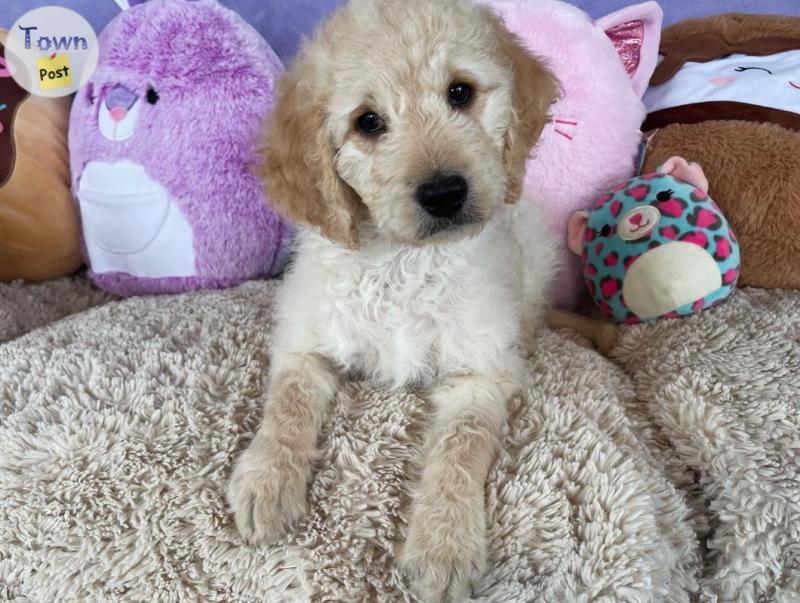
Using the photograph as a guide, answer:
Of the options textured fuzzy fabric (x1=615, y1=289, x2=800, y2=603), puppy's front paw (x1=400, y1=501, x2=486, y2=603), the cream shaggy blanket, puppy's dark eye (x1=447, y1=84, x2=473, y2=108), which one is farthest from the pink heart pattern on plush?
textured fuzzy fabric (x1=615, y1=289, x2=800, y2=603)

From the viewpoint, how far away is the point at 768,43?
2434mm

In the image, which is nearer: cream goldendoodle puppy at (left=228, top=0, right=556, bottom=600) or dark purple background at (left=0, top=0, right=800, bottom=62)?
cream goldendoodle puppy at (left=228, top=0, right=556, bottom=600)

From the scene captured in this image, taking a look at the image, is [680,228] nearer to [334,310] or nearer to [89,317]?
[334,310]

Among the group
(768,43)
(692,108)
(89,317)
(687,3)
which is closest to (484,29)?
(692,108)

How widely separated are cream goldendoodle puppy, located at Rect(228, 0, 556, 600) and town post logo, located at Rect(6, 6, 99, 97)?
4.19ft

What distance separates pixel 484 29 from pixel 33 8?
2.04m

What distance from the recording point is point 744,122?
214 centimetres

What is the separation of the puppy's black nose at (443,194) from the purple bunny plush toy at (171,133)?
0.98m

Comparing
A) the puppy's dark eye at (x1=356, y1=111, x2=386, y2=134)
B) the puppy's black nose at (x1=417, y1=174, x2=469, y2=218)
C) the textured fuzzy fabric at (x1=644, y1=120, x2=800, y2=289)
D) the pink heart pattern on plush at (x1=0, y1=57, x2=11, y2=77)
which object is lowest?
the textured fuzzy fabric at (x1=644, y1=120, x2=800, y2=289)

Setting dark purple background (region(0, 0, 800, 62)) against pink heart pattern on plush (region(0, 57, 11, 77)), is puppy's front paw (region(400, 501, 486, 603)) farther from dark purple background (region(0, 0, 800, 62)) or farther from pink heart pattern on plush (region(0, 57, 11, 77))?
pink heart pattern on plush (region(0, 57, 11, 77))

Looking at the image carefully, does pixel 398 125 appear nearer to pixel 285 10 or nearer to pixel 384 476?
pixel 384 476

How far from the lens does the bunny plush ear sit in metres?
2.30

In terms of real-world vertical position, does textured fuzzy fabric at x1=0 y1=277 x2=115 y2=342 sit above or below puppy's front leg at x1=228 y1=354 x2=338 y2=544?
below

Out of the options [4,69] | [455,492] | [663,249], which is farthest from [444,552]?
[4,69]
